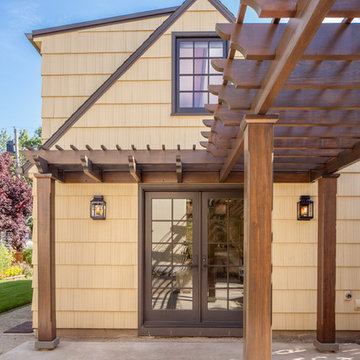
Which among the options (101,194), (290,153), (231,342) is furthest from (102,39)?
(231,342)

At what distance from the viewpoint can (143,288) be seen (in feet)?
16.0

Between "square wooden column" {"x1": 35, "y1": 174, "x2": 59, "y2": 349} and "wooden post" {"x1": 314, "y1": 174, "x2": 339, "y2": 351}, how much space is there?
3352 millimetres

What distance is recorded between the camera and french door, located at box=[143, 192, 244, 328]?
4.85m

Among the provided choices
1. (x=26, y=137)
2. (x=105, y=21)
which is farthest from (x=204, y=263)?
(x=26, y=137)

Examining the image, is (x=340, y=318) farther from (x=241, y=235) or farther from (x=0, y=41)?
(x=0, y=41)

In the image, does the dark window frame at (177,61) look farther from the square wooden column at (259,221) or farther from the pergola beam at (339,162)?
the square wooden column at (259,221)

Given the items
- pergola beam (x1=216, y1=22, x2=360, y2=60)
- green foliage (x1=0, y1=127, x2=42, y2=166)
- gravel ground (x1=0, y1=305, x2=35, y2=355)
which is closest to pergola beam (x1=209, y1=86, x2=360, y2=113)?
pergola beam (x1=216, y1=22, x2=360, y2=60)

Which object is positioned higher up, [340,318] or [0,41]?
[0,41]

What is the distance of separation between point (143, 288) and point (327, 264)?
2501 millimetres

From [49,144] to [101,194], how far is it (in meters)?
1.04

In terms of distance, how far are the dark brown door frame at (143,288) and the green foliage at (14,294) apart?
320 cm

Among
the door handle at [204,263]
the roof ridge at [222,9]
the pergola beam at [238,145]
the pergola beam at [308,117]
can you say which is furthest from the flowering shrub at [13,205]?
the pergola beam at [308,117]

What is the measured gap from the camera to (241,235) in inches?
193

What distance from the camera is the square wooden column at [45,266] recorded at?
164 inches
